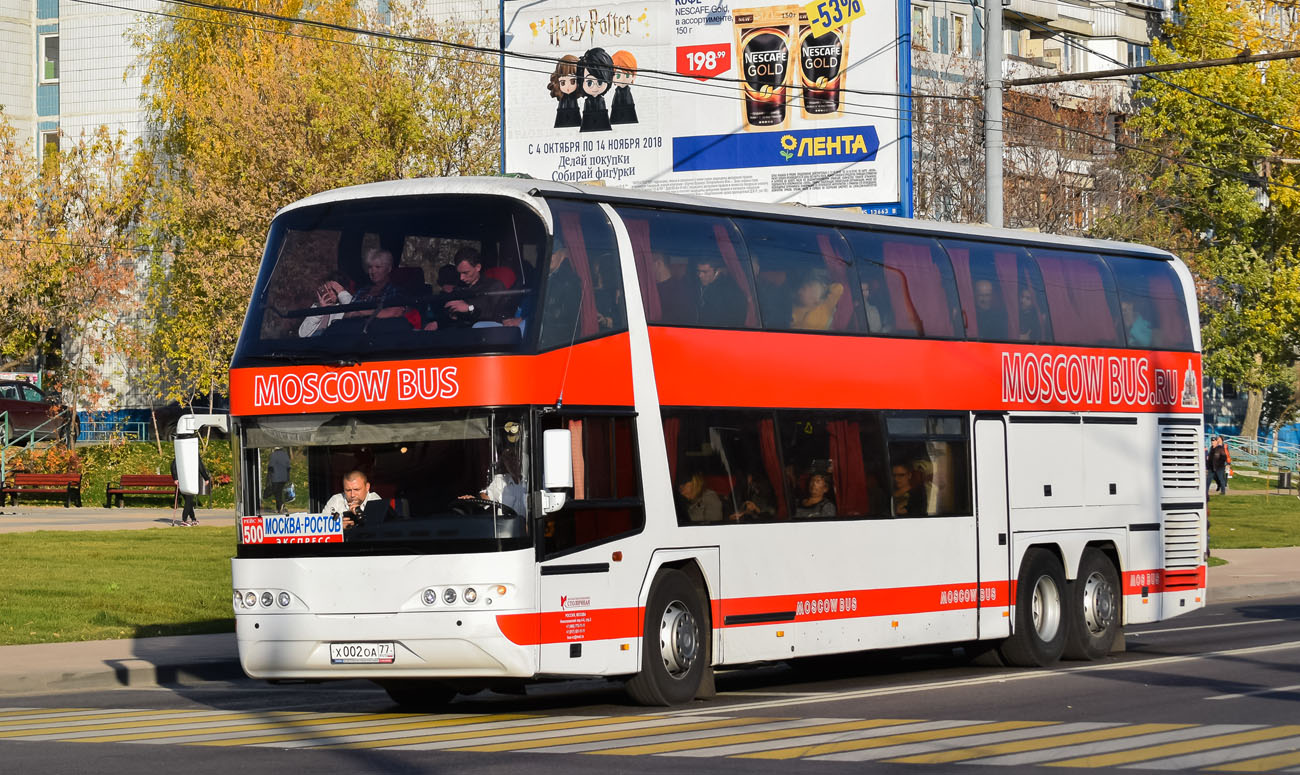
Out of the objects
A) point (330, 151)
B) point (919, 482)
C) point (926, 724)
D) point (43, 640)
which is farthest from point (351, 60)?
point (926, 724)

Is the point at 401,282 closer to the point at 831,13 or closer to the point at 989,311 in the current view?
the point at 989,311

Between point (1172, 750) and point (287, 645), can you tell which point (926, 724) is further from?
point (287, 645)

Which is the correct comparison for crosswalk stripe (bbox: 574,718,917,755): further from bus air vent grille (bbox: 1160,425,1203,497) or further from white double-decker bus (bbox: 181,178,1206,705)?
bus air vent grille (bbox: 1160,425,1203,497)

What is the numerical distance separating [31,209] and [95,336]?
5.03 m

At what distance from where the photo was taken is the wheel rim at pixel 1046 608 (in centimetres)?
1959

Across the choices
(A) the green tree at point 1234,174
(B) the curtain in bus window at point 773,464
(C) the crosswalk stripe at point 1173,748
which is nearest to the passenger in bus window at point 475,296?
(B) the curtain in bus window at point 773,464

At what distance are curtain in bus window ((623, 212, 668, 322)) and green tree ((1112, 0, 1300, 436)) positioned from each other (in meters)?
51.2

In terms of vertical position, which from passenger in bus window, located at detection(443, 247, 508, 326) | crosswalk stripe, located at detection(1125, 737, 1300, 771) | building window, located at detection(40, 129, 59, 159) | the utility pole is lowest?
crosswalk stripe, located at detection(1125, 737, 1300, 771)

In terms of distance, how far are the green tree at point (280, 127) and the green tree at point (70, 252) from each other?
13.9 ft

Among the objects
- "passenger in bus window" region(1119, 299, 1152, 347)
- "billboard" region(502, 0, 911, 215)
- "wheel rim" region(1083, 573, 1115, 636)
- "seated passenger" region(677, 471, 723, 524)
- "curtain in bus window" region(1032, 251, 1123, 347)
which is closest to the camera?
"seated passenger" region(677, 471, 723, 524)

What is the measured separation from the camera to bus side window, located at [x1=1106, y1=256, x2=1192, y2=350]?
A: 70.2ft

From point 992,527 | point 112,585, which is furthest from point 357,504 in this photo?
point 112,585

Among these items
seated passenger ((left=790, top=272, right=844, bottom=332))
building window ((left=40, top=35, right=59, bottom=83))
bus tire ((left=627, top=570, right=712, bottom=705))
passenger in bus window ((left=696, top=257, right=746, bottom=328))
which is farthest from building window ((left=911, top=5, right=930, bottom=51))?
bus tire ((left=627, top=570, right=712, bottom=705))

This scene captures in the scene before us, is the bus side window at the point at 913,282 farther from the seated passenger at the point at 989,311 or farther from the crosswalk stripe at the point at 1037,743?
the crosswalk stripe at the point at 1037,743
